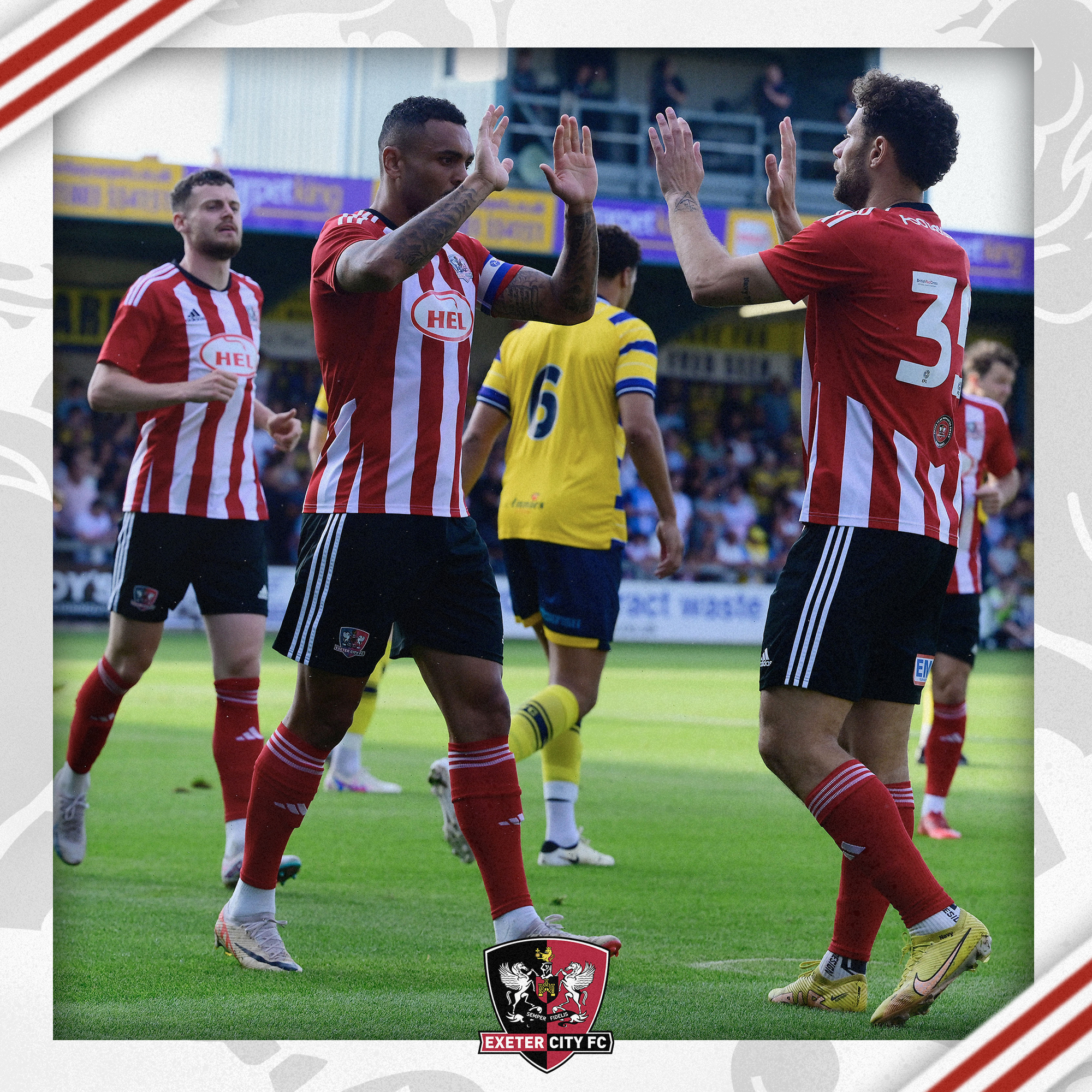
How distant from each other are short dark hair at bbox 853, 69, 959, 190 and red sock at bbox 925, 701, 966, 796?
3.16 meters

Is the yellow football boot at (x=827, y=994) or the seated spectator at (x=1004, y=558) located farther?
the seated spectator at (x=1004, y=558)

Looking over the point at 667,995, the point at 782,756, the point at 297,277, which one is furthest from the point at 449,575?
the point at 297,277

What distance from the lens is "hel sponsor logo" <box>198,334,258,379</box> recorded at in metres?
4.45

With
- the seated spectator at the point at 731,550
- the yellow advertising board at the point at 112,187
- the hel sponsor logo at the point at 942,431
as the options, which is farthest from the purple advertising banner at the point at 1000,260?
the seated spectator at the point at 731,550

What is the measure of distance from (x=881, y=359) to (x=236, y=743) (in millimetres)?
2434

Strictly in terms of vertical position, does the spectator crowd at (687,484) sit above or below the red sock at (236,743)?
above

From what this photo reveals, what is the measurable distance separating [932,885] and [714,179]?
435cm

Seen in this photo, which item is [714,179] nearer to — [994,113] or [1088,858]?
[994,113]

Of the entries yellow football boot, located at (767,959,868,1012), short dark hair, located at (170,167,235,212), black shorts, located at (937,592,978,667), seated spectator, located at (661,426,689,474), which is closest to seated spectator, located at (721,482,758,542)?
seated spectator, located at (661,426,689,474)

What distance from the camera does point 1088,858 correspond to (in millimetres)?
2928

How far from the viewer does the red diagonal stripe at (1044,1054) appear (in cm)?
272

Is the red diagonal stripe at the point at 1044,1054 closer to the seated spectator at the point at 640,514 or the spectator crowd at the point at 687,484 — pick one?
the spectator crowd at the point at 687,484

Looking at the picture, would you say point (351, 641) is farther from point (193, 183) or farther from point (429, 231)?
point (193, 183)

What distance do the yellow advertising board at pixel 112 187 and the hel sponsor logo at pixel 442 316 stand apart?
79 cm
